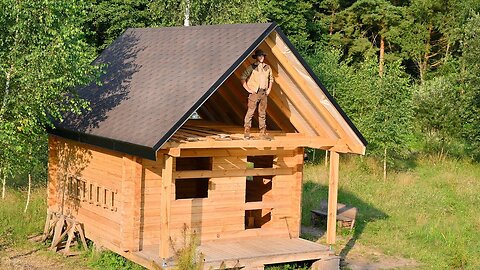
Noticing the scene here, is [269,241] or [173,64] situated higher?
[173,64]

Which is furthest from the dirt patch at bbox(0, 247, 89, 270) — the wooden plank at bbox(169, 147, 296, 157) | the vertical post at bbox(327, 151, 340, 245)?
the vertical post at bbox(327, 151, 340, 245)

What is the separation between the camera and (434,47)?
47.1m

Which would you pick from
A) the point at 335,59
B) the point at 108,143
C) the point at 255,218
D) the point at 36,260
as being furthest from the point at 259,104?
the point at 335,59

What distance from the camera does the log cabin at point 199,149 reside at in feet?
39.5

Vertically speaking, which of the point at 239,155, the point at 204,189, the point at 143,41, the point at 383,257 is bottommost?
the point at 383,257

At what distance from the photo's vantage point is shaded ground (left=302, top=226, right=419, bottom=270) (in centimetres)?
1449

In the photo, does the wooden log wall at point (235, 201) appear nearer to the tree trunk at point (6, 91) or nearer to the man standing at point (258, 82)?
the man standing at point (258, 82)

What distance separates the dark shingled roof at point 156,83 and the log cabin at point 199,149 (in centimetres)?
3

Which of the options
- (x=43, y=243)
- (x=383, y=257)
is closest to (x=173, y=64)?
(x=43, y=243)

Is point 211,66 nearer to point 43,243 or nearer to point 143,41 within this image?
point 143,41

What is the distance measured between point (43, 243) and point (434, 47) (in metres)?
37.4

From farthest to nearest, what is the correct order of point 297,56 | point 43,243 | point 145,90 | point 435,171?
point 435,171 → point 43,243 → point 145,90 → point 297,56

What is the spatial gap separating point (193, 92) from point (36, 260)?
4965 mm

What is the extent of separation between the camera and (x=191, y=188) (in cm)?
1652
